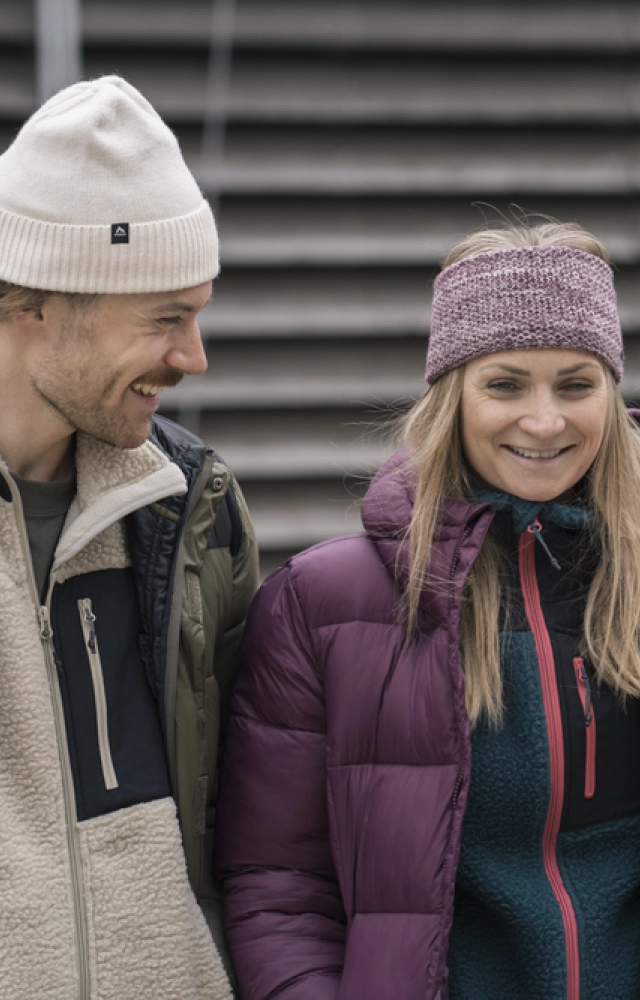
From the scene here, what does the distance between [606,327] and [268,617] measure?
0.83 metres

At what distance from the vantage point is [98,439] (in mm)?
2490

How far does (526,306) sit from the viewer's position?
8.42 ft

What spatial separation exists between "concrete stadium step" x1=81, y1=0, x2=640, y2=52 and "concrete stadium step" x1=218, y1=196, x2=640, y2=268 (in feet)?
1.34

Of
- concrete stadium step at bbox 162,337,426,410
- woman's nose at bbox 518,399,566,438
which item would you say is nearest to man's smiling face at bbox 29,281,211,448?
woman's nose at bbox 518,399,566,438

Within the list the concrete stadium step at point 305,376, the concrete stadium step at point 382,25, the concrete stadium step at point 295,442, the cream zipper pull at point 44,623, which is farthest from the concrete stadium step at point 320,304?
the cream zipper pull at point 44,623

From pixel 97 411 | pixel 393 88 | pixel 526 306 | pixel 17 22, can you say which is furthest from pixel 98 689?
pixel 393 88

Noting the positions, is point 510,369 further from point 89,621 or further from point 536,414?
point 89,621

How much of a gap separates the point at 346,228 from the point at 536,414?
141 centimetres

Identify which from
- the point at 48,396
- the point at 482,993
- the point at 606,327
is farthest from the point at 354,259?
the point at 482,993

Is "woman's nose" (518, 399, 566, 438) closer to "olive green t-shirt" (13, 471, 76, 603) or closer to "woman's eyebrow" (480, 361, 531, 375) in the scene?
"woman's eyebrow" (480, 361, 531, 375)

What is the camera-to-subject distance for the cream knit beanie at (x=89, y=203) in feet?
7.68

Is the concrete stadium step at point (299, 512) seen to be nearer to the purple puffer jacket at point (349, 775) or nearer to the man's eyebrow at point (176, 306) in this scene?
the purple puffer jacket at point (349, 775)

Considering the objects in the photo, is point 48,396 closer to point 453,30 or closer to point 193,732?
point 193,732

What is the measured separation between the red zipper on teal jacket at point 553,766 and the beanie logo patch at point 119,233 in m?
0.92
